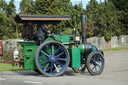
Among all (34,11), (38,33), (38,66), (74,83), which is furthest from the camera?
(34,11)

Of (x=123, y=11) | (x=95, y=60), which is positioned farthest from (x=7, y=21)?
(x=95, y=60)

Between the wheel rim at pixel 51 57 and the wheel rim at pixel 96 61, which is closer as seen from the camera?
the wheel rim at pixel 51 57

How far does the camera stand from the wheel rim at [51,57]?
10.6 m

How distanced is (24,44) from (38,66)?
1.19 m

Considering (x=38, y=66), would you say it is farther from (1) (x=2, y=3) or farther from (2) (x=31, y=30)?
(1) (x=2, y=3)

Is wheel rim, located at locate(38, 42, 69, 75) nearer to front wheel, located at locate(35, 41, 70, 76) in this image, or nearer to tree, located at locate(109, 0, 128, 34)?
front wheel, located at locate(35, 41, 70, 76)

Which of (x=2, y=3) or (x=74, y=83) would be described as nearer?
(x=74, y=83)

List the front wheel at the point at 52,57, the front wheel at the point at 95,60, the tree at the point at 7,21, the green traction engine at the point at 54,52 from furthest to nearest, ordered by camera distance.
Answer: the tree at the point at 7,21
the front wheel at the point at 95,60
the front wheel at the point at 52,57
the green traction engine at the point at 54,52

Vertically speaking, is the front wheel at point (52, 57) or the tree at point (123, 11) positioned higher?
the tree at point (123, 11)

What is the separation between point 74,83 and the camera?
28.9 ft

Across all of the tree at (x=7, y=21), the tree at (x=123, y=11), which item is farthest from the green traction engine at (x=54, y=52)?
the tree at (x=123, y=11)

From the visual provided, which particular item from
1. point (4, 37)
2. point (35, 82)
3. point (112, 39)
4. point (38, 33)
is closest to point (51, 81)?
point (35, 82)

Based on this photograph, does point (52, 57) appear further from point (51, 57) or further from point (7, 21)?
point (7, 21)

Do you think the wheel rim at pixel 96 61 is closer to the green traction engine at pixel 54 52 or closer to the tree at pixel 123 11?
the green traction engine at pixel 54 52
